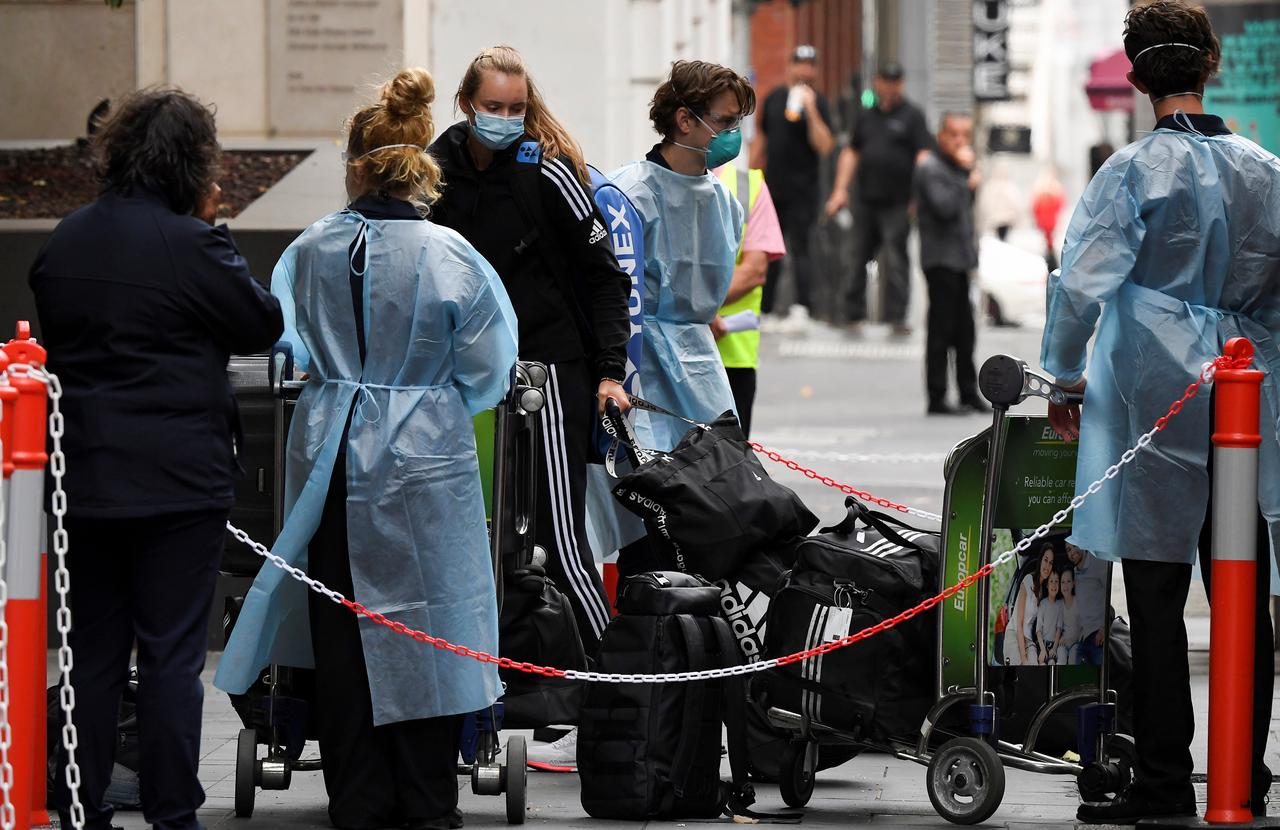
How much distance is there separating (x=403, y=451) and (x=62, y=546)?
0.94 m

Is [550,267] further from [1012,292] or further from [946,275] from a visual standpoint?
[1012,292]

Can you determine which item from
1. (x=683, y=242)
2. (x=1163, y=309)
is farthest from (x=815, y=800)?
(x=683, y=242)

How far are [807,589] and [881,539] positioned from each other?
0.26 m

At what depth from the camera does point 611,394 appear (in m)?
6.57

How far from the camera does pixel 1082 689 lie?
6086 mm

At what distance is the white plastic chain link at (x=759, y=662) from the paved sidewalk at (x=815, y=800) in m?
0.36

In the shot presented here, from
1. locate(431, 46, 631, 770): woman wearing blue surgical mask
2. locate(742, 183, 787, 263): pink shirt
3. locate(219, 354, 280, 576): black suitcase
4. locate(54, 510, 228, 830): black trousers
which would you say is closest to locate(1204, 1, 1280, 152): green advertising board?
locate(742, 183, 787, 263): pink shirt

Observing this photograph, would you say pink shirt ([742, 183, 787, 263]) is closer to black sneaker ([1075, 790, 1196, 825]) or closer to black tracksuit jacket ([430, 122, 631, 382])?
black tracksuit jacket ([430, 122, 631, 382])

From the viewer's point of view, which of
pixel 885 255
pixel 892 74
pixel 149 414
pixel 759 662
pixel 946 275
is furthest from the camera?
pixel 885 255

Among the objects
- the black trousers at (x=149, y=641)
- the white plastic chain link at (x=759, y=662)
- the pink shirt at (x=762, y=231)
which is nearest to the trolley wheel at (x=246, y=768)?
the white plastic chain link at (x=759, y=662)

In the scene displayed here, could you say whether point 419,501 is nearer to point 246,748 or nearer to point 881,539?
point 246,748

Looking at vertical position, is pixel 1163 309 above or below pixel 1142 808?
above

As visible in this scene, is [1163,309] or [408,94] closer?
[1163,309]

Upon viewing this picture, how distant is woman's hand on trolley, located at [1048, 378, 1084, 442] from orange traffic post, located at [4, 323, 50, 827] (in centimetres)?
239
